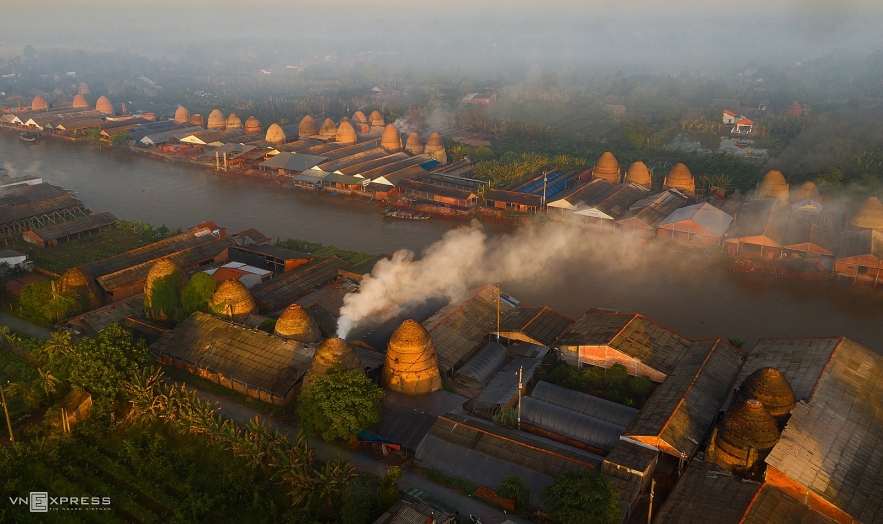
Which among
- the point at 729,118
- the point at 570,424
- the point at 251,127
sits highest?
the point at 251,127

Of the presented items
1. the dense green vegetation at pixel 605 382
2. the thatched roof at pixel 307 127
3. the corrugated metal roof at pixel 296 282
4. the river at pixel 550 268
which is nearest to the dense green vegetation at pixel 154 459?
the corrugated metal roof at pixel 296 282

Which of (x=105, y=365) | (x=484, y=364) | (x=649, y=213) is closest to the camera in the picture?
(x=105, y=365)

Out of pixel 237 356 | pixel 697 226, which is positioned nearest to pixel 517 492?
pixel 237 356

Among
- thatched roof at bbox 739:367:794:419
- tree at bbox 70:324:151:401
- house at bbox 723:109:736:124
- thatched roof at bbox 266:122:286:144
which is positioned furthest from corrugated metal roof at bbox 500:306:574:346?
house at bbox 723:109:736:124

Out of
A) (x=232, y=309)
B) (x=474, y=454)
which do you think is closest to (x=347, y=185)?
(x=232, y=309)

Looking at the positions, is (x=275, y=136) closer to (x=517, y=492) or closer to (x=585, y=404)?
(x=585, y=404)

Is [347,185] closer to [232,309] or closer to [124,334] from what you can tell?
[232,309]

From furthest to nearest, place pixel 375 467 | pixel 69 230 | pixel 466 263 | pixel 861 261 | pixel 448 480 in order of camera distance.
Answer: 1. pixel 69 230
2. pixel 466 263
3. pixel 861 261
4. pixel 375 467
5. pixel 448 480
